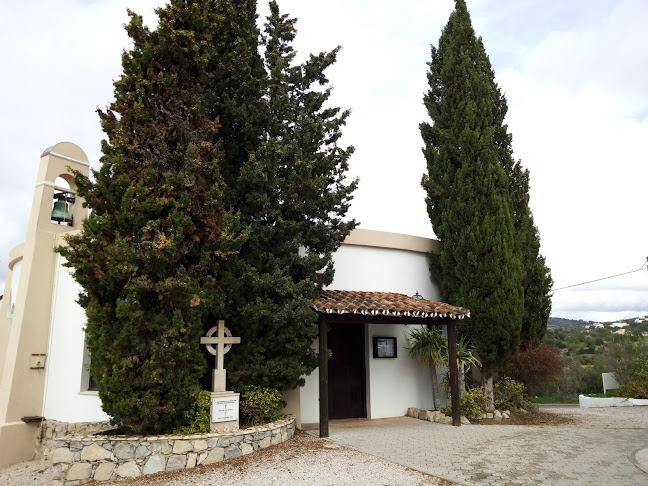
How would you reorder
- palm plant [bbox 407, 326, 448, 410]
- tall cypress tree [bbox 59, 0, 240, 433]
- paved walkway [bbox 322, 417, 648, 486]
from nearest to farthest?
1. paved walkway [bbox 322, 417, 648, 486]
2. tall cypress tree [bbox 59, 0, 240, 433]
3. palm plant [bbox 407, 326, 448, 410]

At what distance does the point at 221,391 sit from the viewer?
24.3ft

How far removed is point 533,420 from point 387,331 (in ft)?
12.5

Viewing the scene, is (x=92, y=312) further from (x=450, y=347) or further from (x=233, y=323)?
(x=450, y=347)

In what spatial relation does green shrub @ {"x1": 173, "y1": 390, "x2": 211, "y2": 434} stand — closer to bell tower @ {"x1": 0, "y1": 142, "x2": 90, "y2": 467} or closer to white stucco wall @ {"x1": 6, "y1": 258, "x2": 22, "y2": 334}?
bell tower @ {"x1": 0, "y1": 142, "x2": 90, "y2": 467}

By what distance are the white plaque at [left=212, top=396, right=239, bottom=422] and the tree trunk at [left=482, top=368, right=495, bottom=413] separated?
248 inches

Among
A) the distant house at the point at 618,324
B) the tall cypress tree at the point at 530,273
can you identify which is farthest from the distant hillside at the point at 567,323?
the tall cypress tree at the point at 530,273

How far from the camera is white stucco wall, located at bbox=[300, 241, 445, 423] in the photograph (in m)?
10.6

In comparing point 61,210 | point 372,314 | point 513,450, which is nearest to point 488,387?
point 513,450

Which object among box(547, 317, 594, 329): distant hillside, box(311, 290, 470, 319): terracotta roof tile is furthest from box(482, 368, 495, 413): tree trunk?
box(547, 317, 594, 329): distant hillside

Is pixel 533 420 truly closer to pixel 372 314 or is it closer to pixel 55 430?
pixel 372 314

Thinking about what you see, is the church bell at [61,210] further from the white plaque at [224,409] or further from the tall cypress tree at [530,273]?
the tall cypress tree at [530,273]

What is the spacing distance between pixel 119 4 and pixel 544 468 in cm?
927

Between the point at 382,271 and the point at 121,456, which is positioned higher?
the point at 382,271

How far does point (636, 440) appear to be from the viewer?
26.7ft
